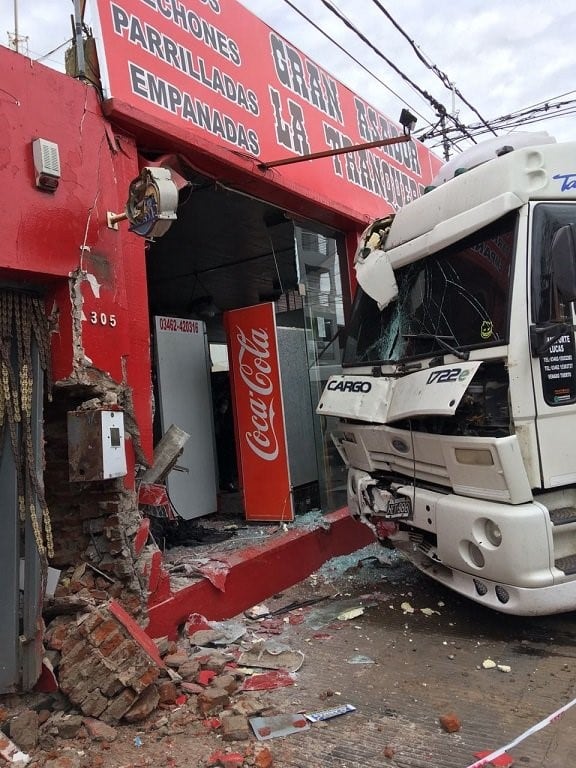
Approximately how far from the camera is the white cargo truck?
140 inches

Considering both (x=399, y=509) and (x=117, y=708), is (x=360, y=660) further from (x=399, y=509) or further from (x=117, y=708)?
(x=117, y=708)

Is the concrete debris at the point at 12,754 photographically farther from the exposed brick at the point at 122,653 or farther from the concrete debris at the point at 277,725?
the concrete debris at the point at 277,725

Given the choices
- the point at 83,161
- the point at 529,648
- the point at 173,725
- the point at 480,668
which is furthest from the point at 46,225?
the point at 529,648

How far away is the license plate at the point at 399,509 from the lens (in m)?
4.32

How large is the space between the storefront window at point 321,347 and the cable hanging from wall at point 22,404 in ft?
11.4

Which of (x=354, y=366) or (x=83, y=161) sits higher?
(x=83, y=161)

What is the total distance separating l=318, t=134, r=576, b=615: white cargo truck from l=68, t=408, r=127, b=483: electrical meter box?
1.86m

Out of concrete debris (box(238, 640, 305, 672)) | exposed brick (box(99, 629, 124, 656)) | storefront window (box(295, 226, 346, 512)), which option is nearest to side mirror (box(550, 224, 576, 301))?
concrete debris (box(238, 640, 305, 672))

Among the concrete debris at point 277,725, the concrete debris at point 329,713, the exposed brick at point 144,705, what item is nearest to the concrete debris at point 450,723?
the concrete debris at point 329,713

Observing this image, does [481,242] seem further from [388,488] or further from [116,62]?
[116,62]

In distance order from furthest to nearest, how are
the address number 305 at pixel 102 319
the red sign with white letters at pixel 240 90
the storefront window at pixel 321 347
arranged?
the storefront window at pixel 321 347 → the red sign with white letters at pixel 240 90 → the address number 305 at pixel 102 319

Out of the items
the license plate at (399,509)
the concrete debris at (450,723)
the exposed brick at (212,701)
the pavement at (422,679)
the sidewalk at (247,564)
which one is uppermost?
the license plate at (399,509)

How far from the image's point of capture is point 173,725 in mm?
3195

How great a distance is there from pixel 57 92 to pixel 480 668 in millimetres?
4529
